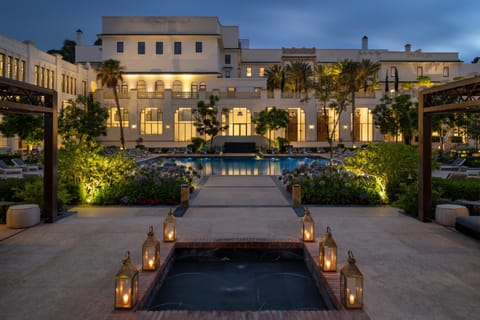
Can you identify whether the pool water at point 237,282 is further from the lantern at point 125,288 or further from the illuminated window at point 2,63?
the illuminated window at point 2,63

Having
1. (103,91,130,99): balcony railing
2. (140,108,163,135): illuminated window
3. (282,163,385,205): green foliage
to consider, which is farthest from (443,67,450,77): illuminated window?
(282,163,385,205): green foliage

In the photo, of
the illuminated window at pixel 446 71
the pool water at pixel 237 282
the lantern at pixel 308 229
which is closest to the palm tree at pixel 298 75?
the illuminated window at pixel 446 71

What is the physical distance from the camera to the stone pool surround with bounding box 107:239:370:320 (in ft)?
16.4

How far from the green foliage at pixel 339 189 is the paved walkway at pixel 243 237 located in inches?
28.4

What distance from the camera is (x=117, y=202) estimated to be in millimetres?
13234

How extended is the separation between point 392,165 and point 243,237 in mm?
6542

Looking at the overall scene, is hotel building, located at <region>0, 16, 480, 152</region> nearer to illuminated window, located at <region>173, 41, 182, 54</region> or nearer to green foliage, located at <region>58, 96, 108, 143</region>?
illuminated window, located at <region>173, 41, 182, 54</region>

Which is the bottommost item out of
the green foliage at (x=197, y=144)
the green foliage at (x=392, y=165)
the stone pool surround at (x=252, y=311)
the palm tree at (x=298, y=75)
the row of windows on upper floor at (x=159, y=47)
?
the stone pool surround at (x=252, y=311)

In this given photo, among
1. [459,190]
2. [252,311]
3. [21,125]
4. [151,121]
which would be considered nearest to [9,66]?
[21,125]

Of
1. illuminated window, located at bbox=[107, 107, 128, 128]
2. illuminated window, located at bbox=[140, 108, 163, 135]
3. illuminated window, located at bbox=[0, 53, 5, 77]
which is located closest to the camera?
illuminated window, located at bbox=[0, 53, 5, 77]

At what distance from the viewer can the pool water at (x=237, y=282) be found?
6.16 meters

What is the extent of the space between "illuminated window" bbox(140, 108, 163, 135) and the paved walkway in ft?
114

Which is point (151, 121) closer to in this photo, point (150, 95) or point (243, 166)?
point (150, 95)

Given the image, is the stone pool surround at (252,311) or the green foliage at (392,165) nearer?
the stone pool surround at (252,311)
